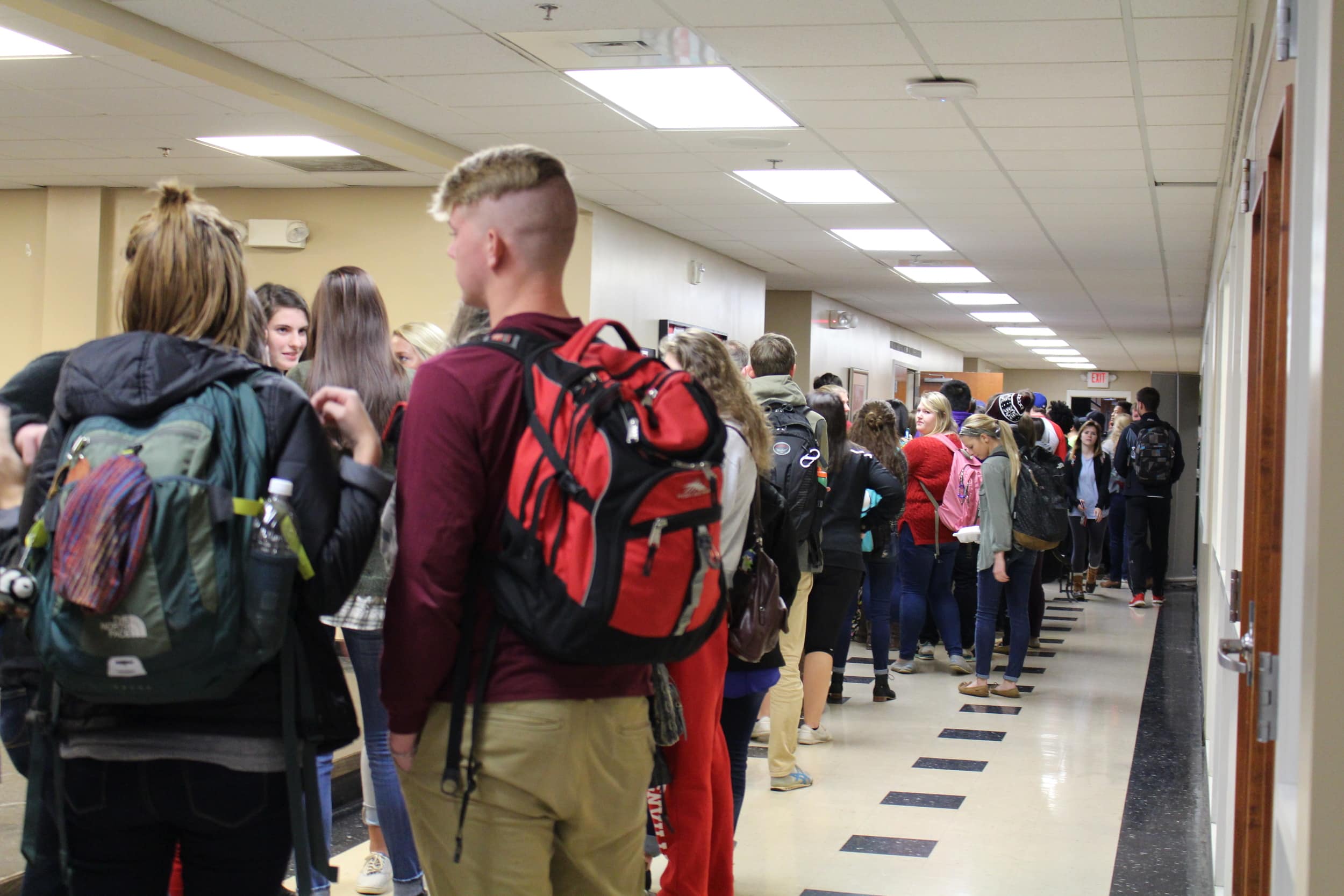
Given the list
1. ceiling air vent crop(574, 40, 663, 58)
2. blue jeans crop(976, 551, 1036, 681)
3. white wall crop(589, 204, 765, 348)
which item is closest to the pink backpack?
blue jeans crop(976, 551, 1036, 681)

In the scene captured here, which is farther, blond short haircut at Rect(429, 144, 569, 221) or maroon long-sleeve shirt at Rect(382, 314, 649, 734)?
blond short haircut at Rect(429, 144, 569, 221)

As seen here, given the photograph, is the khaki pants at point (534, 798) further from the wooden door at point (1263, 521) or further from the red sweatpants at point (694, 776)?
the red sweatpants at point (694, 776)

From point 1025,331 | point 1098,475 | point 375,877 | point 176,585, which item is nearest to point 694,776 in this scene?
point 375,877

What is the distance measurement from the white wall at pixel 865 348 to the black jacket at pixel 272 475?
41.3 feet

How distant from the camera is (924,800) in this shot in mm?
4477

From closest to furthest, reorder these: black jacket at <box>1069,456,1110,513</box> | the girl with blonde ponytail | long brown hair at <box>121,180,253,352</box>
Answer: long brown hair at <box>121,180,253,352</box> → the girl with blonde ponytail → black jacket at <box>1069,456,1110,513</box>

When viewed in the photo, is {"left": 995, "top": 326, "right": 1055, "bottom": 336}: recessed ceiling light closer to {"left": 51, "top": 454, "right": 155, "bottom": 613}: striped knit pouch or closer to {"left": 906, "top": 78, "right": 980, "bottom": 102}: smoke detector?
{"left": 906, "top": 78, "right": 980, "bottom": 102}: smoke detector

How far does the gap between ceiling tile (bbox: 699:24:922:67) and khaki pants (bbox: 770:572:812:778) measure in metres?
1.98

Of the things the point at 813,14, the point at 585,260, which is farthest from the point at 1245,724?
the point at 585,260

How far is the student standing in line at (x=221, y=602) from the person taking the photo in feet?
5.01

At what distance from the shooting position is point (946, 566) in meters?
6.68

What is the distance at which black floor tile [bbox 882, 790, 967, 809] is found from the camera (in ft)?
14.5

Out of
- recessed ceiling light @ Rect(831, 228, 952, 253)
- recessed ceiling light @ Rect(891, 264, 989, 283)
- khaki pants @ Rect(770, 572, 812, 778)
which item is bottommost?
khaki pants @ Rect(770, 572, 812, 778)

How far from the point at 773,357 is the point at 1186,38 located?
1941mm
